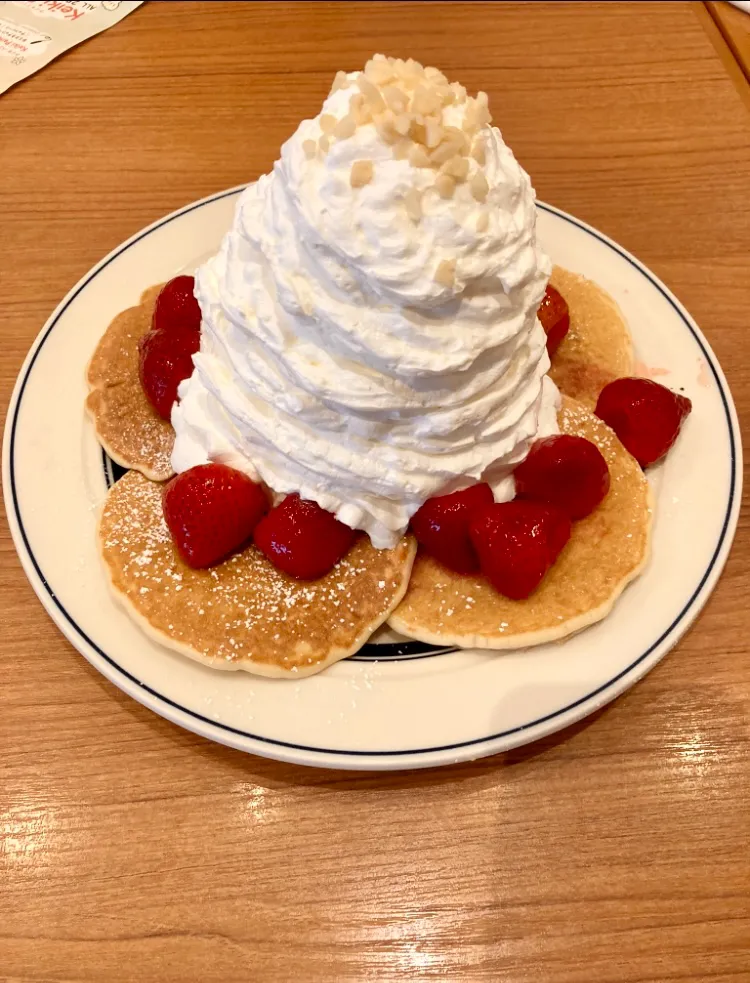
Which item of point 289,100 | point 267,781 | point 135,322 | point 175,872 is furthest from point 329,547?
point 289,100

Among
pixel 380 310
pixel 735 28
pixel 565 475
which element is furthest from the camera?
pixel 735 28

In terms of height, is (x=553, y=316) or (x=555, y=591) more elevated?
(x=553, y=316)

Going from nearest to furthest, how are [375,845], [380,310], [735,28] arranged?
[380,310], [375,845], [735,28]

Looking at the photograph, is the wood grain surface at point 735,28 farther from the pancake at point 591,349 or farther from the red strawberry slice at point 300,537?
the red strawberry slice at point 300,537

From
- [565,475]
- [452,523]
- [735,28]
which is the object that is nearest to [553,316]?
[565,475]

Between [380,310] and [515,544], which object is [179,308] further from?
[515,544]

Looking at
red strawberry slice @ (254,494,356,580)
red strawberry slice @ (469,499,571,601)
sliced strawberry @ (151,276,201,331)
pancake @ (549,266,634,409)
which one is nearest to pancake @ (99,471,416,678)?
red strawberry slice @ (254,494,356,580)
